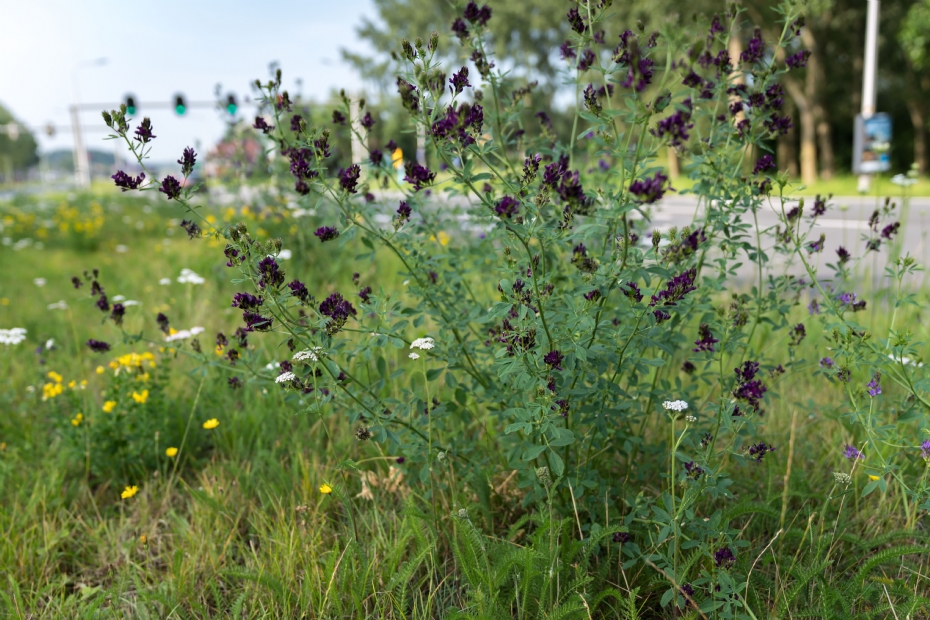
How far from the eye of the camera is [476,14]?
78.6 inches

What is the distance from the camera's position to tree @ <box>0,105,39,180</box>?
77.7 m

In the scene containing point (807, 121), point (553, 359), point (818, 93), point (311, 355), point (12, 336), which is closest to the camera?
point (553, 359)

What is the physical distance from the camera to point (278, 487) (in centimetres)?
245

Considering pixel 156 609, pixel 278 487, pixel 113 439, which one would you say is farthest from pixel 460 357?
pixel 113 439

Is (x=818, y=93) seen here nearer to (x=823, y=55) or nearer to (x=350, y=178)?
(x=823, y=55)

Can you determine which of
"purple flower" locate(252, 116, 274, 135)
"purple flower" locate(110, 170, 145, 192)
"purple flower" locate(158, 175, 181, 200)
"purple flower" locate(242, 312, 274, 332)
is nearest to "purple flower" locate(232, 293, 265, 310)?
"purple flower" locate(242, 312, 274, 332)

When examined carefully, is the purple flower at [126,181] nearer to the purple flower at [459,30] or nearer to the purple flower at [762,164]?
the purple flower at [459,30]

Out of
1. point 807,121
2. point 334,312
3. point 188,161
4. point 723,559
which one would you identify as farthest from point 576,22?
point 807,121

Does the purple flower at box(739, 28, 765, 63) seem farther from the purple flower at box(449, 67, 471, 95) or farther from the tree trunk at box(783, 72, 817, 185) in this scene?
the tree trunk at box(783, 72, 817, 185)

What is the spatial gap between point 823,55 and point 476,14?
21.1 meters

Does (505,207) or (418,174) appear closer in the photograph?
(505,207)

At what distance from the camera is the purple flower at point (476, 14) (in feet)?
6.40

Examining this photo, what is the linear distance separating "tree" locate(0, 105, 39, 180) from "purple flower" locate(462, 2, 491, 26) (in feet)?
285

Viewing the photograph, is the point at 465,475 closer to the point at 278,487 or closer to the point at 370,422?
the point at 370,422
